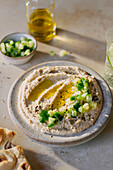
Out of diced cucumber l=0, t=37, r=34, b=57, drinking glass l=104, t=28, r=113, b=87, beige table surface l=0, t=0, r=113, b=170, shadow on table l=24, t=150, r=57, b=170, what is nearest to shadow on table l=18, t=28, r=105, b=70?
beige table surface l=0, t=0, r=113, b=170

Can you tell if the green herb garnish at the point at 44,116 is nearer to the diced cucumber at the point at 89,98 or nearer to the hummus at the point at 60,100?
the hummus at the point at 60,100

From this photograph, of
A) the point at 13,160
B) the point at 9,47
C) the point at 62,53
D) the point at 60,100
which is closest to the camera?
the point at 13,160

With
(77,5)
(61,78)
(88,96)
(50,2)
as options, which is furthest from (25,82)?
(77,5)

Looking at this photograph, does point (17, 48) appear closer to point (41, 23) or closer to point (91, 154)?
point (41, 23)

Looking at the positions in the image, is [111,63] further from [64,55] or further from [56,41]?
[56,41]

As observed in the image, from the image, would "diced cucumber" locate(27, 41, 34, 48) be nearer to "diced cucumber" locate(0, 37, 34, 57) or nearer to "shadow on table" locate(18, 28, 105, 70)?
"diced cucumber" locate(0, 37, 34, 57)

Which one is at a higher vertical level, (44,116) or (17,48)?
(17,48)

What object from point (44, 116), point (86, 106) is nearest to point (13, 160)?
point (44, 116)
